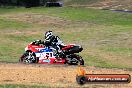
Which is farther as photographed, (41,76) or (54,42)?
(54,42)

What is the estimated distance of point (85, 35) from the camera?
4388 centimetres

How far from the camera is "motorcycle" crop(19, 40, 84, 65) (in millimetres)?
22453

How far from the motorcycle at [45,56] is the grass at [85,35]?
1934 mm

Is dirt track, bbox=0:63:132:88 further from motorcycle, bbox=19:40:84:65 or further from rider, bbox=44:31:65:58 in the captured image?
motorcycle, bbox=19:40:84:65

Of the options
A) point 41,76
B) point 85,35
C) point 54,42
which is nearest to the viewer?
point 41,76

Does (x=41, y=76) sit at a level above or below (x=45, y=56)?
above

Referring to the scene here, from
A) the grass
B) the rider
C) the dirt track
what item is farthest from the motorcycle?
the dirt track

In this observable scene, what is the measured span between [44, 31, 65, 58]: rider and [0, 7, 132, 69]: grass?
2263 mm

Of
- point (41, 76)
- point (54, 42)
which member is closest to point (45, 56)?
point (54, 42)

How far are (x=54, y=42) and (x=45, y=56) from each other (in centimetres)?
130

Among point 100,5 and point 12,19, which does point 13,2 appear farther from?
point 12,19

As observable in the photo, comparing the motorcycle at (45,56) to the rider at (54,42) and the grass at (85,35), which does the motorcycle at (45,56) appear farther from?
the grass at (85,35)

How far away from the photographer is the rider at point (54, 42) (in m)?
22.0

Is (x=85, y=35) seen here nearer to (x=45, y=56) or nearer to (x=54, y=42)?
(x=45, y=56)
